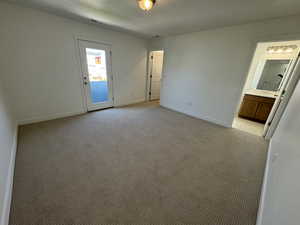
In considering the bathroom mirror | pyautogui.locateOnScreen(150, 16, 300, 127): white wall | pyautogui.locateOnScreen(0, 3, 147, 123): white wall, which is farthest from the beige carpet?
the bathroom mirror

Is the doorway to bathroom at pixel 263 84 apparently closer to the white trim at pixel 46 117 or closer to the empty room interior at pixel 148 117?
the empty room interior at pixel 148 117

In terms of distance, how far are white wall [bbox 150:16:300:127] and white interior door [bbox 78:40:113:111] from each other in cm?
197

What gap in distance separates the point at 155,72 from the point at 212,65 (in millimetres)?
2579

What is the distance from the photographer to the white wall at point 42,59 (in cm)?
249

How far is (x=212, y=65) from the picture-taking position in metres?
3.37

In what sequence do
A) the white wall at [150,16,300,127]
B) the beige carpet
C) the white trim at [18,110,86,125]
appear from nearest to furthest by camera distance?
the beige carpet < the white wall at [150,16,300,127] < the white trim at [18,110,86,125]

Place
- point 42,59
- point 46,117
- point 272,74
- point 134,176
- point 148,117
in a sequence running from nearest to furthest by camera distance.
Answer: point 134,176
point 42,59
point 46,117
point 272,74
point 148,117

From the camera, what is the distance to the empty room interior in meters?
1.34

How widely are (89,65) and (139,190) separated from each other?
11.7 feet

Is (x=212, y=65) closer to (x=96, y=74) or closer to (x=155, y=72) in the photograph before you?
(x=155, y=72)

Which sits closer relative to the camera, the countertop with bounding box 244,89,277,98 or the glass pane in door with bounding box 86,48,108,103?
the countertop with bounding box 244,89,277,98

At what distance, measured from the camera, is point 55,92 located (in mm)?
3232

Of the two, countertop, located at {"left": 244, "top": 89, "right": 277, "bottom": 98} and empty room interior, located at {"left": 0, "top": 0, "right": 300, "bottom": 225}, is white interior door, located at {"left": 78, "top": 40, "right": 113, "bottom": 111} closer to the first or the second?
empty room interior, located at {"left": 0, "top": 0, "right": 300, "bottom": 225}

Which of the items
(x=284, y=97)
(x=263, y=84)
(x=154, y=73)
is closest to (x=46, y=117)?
(x=154, y=73)
